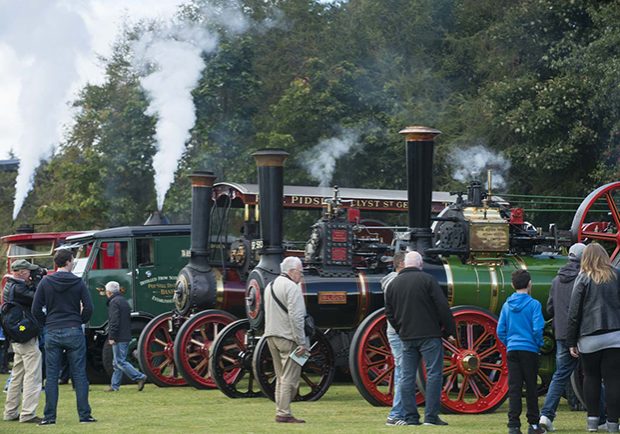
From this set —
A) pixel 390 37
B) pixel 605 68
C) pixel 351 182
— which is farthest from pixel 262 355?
pixel 390 37

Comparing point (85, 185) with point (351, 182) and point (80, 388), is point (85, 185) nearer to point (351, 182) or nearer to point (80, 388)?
point (351, 182)

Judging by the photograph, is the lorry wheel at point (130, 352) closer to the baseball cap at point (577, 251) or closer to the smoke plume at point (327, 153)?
the baseball cap at point (577, 251)

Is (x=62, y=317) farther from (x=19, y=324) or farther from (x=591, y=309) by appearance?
(x=591, y=309)

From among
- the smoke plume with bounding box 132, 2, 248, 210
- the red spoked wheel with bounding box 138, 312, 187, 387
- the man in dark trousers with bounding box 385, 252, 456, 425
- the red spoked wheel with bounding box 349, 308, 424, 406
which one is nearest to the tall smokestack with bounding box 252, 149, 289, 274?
the red spoked wheel with bounding box 349, 308, 424, 406

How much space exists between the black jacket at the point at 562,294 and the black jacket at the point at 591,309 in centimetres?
61

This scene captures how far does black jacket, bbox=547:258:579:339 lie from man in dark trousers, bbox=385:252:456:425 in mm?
818

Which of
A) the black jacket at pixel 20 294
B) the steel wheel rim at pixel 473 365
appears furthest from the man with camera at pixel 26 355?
the steel wheel rim at pixel 473 365

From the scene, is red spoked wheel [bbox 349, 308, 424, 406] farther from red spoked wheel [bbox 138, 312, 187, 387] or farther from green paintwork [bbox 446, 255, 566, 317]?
red spoked wheel [bbox 138, 312, 187, 387]

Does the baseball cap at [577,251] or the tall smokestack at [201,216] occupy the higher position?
the tall smokestack at [201,216]

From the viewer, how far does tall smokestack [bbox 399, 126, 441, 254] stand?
1232 centimetres

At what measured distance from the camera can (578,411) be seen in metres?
11.4

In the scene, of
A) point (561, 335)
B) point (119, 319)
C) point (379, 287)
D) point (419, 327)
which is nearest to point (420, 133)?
point (379, 287)

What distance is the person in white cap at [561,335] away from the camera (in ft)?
32.2

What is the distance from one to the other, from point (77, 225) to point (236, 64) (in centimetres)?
756
